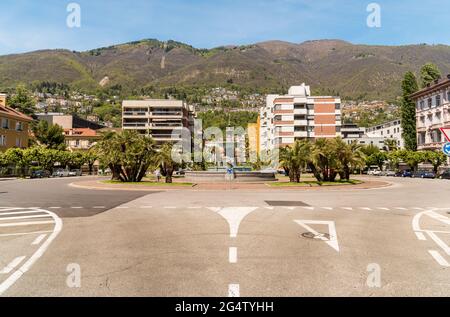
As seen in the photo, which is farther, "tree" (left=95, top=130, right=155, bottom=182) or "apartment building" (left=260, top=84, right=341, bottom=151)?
"apartment building" (left=260, top=84, right=341, bottom=151)

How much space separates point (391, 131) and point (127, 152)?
115615mm

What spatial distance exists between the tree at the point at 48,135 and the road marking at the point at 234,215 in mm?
76730

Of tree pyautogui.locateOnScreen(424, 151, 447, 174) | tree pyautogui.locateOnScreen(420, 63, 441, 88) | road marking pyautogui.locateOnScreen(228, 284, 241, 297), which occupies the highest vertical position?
tree pyautogui.locateOnScreen(420, 63, 441, 88)

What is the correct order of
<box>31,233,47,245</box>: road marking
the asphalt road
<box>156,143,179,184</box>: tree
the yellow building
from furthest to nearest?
the yellow building → <box>156,143,179,184</box>: tree → <box>31,233,47,245</box>: road marking → the asphalt road

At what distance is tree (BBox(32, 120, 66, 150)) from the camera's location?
8056 cm

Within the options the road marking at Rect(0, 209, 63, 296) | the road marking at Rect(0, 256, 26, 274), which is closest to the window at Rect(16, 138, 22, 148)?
the road marking at Rect(0, 209, 63, 296)

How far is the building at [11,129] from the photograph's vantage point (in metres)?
61.8

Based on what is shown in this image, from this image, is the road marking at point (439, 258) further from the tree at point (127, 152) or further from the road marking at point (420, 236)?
the tree at point (127, 152)

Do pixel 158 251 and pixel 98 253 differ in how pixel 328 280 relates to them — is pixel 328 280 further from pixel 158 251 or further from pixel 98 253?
pixel 98 253

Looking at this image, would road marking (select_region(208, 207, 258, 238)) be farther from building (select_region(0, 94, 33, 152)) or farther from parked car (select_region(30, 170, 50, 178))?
building (select_region(0, 94, 33, 152))

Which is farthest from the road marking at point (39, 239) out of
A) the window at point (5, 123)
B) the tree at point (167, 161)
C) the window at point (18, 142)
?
the window at point (18, 142)

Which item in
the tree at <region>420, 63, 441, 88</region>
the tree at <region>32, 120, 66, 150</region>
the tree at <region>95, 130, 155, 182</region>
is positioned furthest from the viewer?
the tree at <region>32, 120, 66, 150</region>

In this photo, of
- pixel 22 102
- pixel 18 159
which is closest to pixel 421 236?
pixel 18 159

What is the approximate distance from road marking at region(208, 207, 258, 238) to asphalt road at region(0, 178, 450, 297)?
2.3 inches
